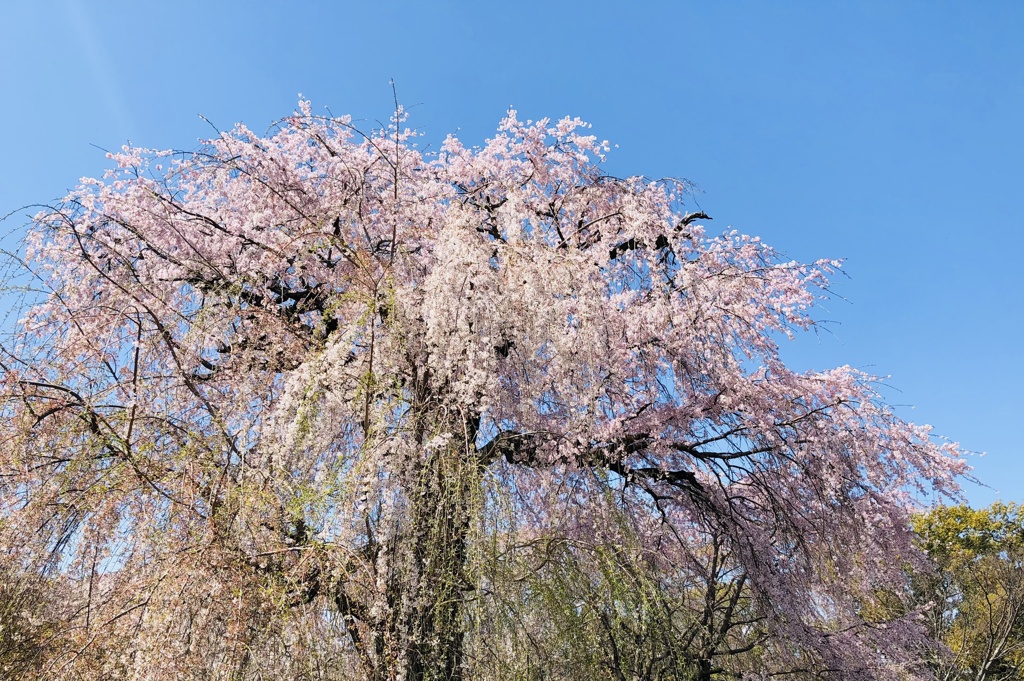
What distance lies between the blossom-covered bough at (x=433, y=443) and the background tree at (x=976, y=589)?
8.56 feet

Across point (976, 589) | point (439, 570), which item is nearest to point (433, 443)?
point (439, 570)

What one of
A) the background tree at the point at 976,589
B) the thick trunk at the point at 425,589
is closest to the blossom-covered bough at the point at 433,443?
the thick trunk at the point at 425,589

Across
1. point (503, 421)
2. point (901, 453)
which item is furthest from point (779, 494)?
point (503, 421)

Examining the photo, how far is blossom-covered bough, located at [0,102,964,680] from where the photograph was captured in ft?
8.98

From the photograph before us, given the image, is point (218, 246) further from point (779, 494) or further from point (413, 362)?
point (779, 494)

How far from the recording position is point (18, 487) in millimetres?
3578

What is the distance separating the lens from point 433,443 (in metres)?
2.91

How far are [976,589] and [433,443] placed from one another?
519 inches

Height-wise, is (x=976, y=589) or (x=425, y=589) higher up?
(x=976, y=589)

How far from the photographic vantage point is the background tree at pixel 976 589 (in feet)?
28.0

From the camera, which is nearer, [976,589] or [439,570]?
[439,570]

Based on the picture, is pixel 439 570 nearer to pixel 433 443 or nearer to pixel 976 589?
pixel 433 443

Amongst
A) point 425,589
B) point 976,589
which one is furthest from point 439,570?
point 976,589

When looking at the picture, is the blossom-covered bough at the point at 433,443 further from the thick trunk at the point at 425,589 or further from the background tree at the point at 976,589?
the background tree at the point at 976,589
